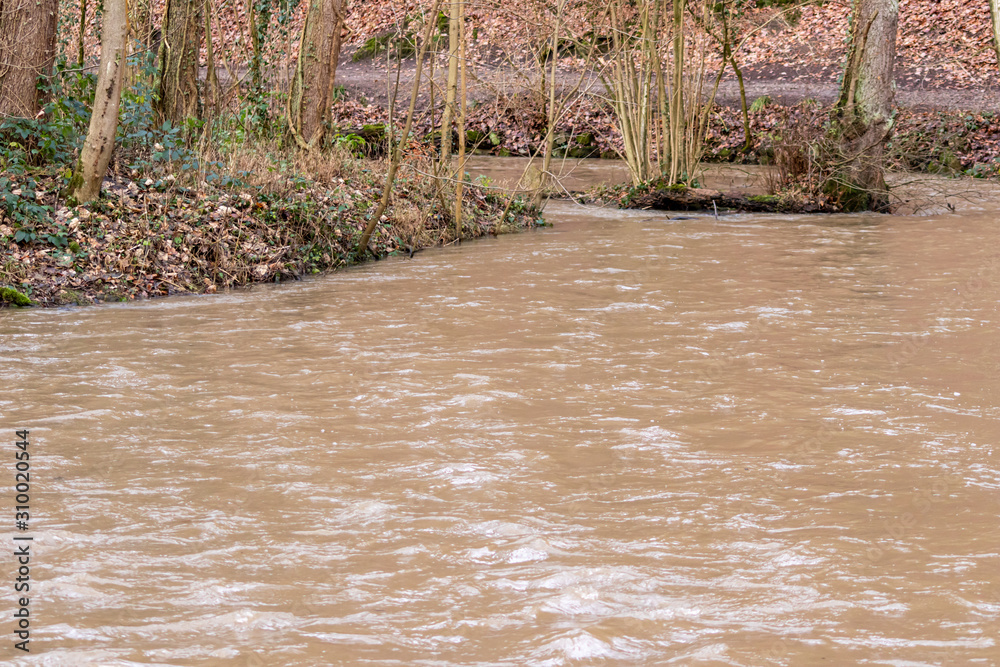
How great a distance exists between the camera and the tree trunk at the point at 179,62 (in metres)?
12.3

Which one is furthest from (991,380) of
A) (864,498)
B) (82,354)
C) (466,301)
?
(82,354)

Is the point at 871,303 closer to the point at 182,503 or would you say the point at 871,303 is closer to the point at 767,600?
the point at 767,600

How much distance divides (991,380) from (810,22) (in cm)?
2148

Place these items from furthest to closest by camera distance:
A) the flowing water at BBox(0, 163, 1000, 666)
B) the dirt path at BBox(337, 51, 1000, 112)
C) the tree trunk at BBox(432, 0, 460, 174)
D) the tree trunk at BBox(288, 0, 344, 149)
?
the dirt path at BBox(337, 51, 1000, 112) → the tree trunk at BBox(288, 0, 344, 149) → the tree trunk at BBox(432, 0, 460, 174) → the flowing water at BBox(0, 163, 1000, 666)

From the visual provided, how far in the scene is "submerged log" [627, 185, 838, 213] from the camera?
51.8 ft

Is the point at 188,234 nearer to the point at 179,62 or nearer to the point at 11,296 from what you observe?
the point at 11,296

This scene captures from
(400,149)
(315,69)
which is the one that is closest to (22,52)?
(315,69)

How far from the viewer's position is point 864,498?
15.2ft

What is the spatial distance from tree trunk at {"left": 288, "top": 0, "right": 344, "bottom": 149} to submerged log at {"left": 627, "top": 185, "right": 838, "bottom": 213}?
228 inches

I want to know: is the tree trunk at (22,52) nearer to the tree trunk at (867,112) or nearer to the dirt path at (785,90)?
the dirt path at (785,90)

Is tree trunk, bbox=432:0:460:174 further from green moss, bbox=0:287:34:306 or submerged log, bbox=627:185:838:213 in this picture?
green moss, bbox=0:287:34:306

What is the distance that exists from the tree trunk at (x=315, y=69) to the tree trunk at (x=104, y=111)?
342 centimetres

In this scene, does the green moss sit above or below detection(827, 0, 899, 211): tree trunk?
below

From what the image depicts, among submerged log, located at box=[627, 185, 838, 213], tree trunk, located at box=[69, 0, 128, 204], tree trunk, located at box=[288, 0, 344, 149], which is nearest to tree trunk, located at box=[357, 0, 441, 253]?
tree trunk, located at box=[288, 0, 344, 149]
